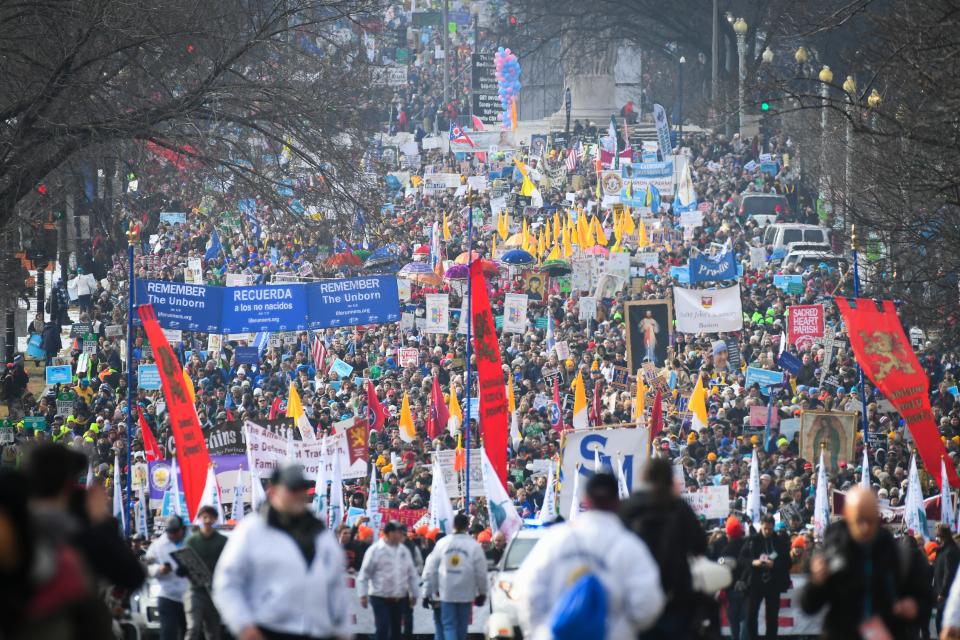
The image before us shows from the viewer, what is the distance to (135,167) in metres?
21.7

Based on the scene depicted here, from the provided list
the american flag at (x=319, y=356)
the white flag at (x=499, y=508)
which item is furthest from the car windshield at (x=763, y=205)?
the white flag at (x=499, y=508)

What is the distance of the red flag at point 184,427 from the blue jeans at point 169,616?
4.44m

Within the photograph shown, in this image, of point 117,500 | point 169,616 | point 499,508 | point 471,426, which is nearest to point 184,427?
point 117,500

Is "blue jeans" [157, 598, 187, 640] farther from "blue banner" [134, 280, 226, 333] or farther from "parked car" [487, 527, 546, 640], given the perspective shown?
"blue banner" [134, 280, 226, 333]

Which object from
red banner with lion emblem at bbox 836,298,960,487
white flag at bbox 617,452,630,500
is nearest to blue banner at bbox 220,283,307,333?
white flag at bbox 617,452,630,500

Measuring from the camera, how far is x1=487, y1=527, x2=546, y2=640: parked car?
40.3 ft

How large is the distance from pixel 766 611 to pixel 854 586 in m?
7.78

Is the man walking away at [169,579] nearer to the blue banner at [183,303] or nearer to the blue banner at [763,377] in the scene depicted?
the blue banner at [183,303]

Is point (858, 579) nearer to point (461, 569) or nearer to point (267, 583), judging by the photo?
point (267, 583)

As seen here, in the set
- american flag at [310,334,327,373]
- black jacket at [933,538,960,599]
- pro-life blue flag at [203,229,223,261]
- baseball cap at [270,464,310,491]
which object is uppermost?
pro-life blue flag at [203,229,223,261]

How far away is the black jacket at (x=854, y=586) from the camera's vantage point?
765 cm

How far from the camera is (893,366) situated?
19.4m

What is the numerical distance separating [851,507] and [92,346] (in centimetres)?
2464

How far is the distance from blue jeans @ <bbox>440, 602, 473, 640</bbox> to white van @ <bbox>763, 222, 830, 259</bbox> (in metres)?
29.7
